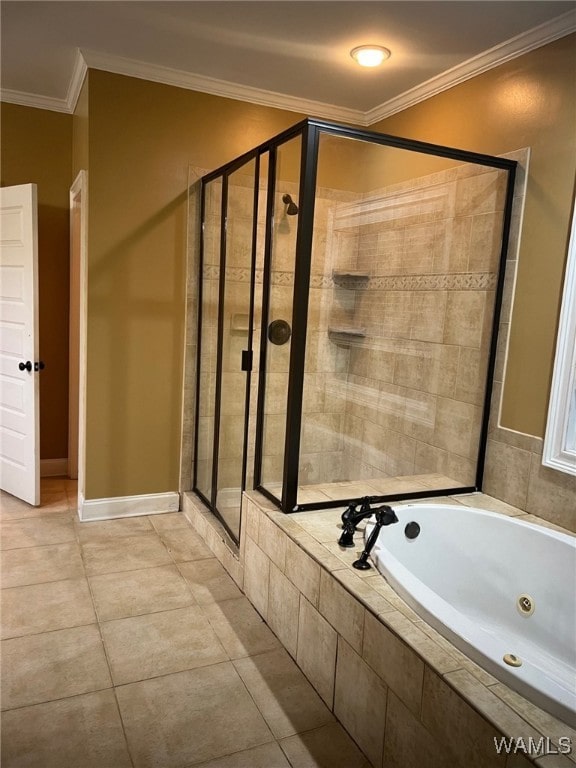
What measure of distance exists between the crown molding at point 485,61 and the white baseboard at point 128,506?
2762 millimetres

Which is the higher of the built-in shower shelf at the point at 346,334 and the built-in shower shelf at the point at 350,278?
the built-in shower shelf at the point at 350,278

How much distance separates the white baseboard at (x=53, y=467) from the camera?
14.1 ft

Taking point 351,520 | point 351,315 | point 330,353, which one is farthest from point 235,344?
point 351,520

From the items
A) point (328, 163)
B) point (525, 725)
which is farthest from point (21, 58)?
point (525, 725)

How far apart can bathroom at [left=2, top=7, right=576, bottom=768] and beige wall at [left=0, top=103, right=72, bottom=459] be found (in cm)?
1

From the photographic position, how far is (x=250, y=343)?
2846 millimetres

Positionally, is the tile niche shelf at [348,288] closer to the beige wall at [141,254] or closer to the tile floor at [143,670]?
the beige wall at [141,254]

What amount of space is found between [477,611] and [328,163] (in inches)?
76.3

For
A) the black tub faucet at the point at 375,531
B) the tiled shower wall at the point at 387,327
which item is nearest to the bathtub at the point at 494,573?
the black tub faucet at the point at 375,531

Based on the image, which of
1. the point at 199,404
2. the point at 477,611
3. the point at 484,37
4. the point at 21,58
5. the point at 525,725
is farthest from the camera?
the point at 199,404

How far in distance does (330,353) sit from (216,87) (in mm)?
1778

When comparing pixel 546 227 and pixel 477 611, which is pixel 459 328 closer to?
pixel 546 227

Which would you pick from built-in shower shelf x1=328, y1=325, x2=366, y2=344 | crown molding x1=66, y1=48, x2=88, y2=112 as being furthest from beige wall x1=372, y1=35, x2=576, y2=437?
crown molding x1=66, y1=48, x2=88, y2=112

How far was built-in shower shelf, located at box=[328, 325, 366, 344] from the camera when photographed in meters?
2.86
